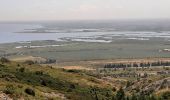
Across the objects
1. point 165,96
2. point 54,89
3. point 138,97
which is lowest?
point 165,96

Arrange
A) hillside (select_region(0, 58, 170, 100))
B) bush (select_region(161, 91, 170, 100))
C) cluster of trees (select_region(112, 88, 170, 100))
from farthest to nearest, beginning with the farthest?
bush (select_region(161, 91, 170, 100)), cluster of trees (select_region(112, 88, 170, 100)), hillside (select_region(0, 58, 170, 100))

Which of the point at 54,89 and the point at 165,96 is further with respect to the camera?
the point at 54,89

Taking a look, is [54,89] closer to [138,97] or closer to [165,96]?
[138,97]

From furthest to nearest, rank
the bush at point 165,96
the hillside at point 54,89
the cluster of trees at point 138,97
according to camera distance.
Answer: the bush at point 165,96 < the cluster of trees at point 138,97 < the hillside at point 54,89

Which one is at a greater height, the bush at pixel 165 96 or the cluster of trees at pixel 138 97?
the cluster of trees at pixel 138 97

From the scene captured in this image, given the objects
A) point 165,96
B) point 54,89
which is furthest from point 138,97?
point 54,89

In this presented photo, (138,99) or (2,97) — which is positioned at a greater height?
(2,97)

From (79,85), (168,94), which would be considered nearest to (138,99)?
(168,94)

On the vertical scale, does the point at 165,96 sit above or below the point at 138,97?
below

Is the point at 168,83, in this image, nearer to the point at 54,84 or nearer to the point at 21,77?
the point at 54,84

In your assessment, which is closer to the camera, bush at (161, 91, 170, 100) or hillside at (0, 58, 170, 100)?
hillside at (0, 58, 170, 100)

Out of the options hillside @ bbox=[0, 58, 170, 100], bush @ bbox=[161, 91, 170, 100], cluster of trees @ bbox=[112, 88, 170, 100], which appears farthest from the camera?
bush @ bbox=[161, 91, 170, 100]
